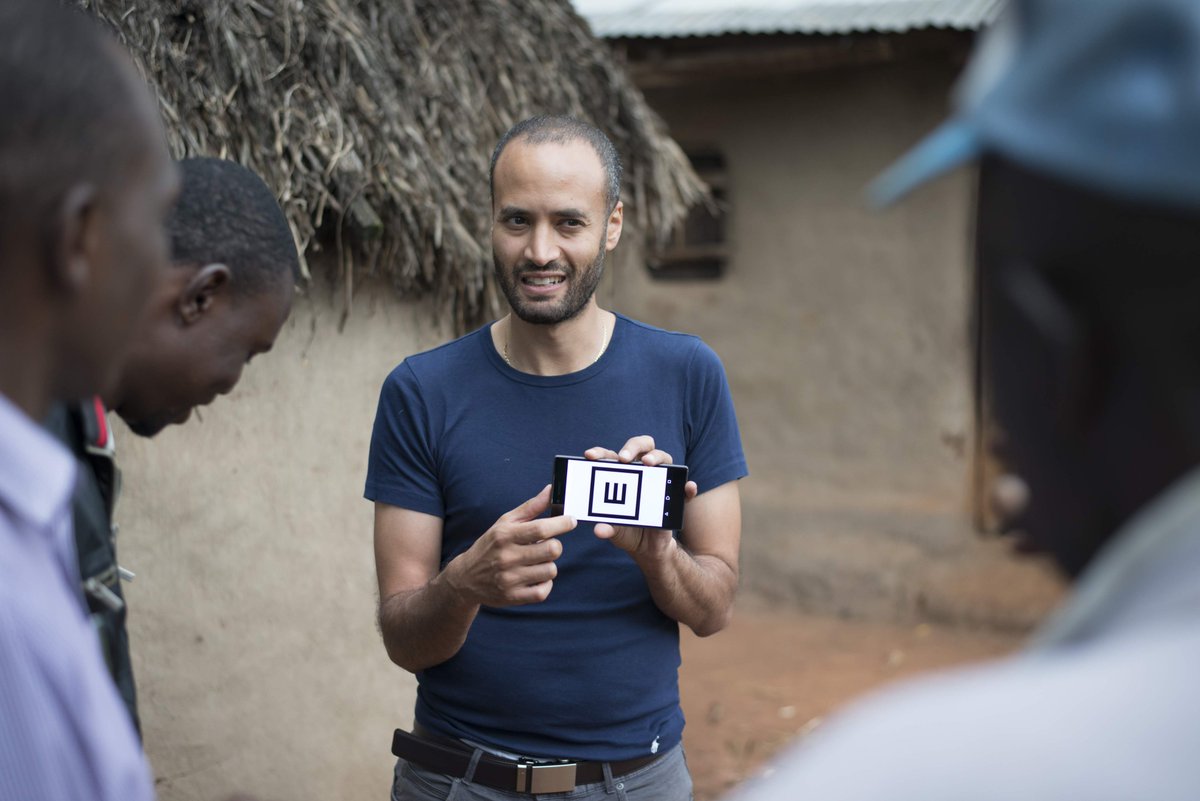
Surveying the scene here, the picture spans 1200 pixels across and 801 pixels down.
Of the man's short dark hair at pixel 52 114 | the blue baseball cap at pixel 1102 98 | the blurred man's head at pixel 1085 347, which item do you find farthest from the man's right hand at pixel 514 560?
A: the blue baseball cap at pixel 1102 98

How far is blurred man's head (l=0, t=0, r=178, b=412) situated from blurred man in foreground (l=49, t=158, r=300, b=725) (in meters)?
0.61

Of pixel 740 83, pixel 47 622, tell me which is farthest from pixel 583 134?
pixel 740 83

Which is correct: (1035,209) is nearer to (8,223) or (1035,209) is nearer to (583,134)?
(8,223)

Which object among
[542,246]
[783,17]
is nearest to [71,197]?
[542,246]

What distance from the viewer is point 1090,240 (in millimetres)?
694

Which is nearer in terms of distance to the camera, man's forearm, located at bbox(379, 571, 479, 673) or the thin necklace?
man's forearm, located at bbox(379, 571, 479, 673)

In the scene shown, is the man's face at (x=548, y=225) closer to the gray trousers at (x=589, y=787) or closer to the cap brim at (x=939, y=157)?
the gray trousers at (x=589, y=787)

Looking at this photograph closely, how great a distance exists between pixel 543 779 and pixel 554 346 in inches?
33.6

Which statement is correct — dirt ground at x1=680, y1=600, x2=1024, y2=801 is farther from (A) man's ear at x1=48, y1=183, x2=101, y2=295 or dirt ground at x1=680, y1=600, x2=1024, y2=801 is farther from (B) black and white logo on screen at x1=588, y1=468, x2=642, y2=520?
(A) man's ear at x1=48, y1=183, x2=101, y2=295

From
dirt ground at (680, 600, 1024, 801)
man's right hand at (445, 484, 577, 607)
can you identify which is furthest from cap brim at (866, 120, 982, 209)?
dirt ground at (680, 600, 1024, 801)

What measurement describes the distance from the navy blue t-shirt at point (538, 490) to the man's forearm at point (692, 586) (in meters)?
0.07

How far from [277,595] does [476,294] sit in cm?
126

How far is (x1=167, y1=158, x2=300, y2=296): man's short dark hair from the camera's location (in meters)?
1.84

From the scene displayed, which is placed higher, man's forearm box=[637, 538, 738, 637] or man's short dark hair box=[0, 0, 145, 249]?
man's short dark hair box=[0, 0, 145, 249]
